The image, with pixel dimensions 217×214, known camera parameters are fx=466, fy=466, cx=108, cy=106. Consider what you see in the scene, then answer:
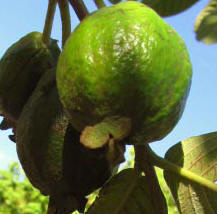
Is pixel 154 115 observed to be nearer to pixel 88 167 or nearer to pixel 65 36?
pixel 88 167

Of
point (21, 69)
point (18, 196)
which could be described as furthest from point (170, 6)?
point (18, 196)

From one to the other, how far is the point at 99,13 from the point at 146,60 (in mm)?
168

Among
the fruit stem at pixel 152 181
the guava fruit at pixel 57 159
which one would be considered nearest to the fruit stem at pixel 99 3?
the guava fruit at pixel 57 159

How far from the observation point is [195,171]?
1.14 meters

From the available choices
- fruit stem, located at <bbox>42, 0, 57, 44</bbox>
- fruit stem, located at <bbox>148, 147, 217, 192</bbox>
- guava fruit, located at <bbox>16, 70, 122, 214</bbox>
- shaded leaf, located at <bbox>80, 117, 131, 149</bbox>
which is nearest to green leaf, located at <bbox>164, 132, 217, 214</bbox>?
fruit stem, located at <bbox>148, 147, 217, 192</bbox>

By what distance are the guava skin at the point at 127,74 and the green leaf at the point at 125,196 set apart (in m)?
0.25

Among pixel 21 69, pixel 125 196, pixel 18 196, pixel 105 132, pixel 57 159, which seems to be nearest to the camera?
pixel 105 132

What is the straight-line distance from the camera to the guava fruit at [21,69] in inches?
47.9

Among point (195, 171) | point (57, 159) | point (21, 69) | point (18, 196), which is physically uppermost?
point (21, 69)

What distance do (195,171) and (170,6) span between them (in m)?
0.53

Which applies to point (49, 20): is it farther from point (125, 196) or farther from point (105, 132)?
point (105, 132)

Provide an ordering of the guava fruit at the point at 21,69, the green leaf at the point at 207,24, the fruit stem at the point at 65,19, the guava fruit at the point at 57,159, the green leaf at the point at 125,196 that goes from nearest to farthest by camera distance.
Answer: the guava fruit at the point at 57,159, the green leaf at the point at 125,196, the guava fruit at the point at 21,69, the fruit stem at the point at 65,19, the green leaf at the point at 207,24

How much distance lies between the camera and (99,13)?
0.94 metres

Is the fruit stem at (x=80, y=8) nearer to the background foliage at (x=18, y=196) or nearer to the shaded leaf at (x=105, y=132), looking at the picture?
the shaded leaf at (x=105, y=132)
